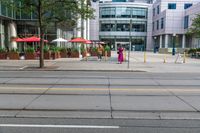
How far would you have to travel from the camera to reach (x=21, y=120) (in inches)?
264

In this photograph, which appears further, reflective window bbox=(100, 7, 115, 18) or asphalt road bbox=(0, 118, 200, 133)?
reflective window bbox=(100, 7, 115, 18)

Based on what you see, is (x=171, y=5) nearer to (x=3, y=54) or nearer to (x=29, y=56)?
(x=29, y=56)

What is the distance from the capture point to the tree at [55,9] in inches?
827

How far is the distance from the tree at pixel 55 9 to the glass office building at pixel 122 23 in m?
74.0

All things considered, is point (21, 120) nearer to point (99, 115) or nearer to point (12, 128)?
point (12, 128)

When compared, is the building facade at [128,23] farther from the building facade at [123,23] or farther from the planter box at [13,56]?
the planter box at [13,56]

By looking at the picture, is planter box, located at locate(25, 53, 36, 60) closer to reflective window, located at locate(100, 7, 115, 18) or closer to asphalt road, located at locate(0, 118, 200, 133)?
asphalt road, located at locate(0, 118, 200, 133)

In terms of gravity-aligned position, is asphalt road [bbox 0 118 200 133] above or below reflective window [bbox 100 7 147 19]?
below

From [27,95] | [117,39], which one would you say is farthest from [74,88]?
[117,39]

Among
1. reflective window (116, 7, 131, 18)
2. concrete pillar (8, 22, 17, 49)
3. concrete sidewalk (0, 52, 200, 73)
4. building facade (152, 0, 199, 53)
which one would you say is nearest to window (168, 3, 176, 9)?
building facade (152, 0, 199, 53)

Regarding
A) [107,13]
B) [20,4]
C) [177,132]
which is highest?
[107,13]

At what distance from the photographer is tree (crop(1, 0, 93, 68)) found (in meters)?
21.0

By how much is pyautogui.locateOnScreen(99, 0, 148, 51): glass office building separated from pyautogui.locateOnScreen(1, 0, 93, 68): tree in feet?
243

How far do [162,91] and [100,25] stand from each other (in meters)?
90.5
